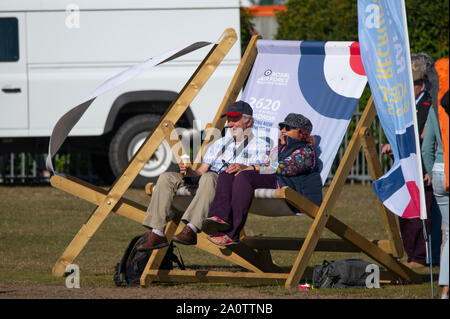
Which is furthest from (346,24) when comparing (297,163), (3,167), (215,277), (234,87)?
(215,277)

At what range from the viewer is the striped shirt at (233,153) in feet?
22.8

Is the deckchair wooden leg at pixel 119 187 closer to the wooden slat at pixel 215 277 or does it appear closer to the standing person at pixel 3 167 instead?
the wooden slat at pixel 215 277

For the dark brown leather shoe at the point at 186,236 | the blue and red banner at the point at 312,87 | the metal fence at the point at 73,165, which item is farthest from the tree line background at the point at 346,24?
the dark brown leather shoe at the point at 186,236

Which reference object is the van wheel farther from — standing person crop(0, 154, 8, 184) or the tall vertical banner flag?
the tall vertical banner flag

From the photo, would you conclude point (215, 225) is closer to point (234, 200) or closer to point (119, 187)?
point (234, 200)

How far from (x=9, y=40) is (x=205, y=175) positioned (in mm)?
7530

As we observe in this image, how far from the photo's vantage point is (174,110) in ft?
22.3

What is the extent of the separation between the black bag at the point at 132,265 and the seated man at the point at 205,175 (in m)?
0.12

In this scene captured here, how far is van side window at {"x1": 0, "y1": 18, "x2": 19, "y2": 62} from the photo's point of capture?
13.2 m

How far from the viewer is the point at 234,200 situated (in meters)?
6.36

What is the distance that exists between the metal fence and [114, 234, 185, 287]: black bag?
7957 millimetres

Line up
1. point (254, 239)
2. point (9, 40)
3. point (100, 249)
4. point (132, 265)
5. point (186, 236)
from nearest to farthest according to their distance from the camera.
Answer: point (186, 236)
point (132, 265)
point (254, 239)
point (100, 249)
point (9, 40)

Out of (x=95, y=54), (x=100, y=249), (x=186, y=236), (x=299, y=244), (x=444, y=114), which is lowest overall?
(x=100, y=249)

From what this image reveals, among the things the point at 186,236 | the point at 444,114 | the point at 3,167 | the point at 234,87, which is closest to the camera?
the point at 444,114
